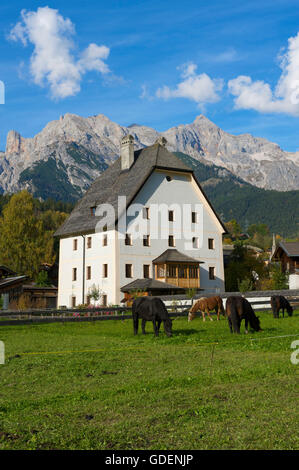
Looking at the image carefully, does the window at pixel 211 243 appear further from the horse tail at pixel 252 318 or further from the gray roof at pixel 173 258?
the horse tail at pixel 252 318

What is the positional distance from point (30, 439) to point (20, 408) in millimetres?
1844

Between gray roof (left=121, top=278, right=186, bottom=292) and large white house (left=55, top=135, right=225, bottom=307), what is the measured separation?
27 cm

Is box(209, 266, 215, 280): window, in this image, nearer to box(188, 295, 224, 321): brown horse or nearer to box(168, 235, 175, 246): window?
box(168, 235, 175, 246): window

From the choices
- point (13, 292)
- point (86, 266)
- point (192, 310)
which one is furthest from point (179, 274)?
point (192, 310)

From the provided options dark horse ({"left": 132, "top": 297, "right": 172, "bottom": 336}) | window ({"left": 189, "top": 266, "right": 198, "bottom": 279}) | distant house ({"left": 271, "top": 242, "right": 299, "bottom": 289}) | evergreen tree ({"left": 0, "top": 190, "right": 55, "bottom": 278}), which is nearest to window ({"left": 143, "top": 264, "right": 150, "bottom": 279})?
window ({"left": 189, "top": 266, "right": 198, "bottom": 279})

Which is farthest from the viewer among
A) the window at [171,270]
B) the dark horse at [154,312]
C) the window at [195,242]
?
the window at [195,242]

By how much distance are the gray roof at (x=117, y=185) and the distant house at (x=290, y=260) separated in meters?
17.3

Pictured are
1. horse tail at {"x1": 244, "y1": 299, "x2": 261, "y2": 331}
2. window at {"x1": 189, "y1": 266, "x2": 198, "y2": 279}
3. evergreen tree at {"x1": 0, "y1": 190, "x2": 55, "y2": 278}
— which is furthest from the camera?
evergreen tree at {"x1": 0, "y1": 190, "x2": 55, "y2": 278}

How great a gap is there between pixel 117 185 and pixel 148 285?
15.7 meters

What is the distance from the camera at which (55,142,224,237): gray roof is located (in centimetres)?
5706

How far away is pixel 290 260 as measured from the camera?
214 feet

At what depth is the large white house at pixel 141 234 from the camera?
54.8 meters

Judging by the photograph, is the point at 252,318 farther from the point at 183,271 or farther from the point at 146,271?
the point at 146,271

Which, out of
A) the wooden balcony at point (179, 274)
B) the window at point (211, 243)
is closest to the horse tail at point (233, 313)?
the wooden balcony at point (179, 274)
